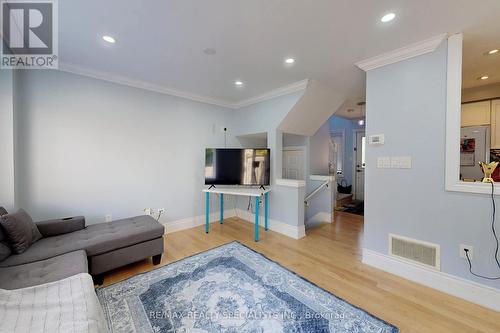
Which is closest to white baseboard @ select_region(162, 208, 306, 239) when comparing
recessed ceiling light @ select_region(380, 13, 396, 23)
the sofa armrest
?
the sofa armrest

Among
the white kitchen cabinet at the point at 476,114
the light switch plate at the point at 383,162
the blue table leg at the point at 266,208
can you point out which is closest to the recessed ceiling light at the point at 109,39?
Answer: the blue table leg at the point at 266,208

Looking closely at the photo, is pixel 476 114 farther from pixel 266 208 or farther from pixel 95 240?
pixel 95 240

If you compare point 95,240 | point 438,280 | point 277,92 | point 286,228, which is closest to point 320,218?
point 286,228

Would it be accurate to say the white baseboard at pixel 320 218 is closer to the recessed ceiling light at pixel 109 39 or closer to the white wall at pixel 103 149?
the white wall at pixel 103 149

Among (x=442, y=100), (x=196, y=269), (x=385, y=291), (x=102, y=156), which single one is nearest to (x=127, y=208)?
(x=102, y=156)

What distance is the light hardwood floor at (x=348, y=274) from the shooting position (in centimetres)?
161

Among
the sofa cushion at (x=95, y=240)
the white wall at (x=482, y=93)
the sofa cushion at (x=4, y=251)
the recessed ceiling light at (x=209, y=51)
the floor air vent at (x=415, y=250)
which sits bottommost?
the floor air vent at (x=415, y=250)

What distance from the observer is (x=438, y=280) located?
1.97 m

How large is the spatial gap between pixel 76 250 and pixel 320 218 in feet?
13.3

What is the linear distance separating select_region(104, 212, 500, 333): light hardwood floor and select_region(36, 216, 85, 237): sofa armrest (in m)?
0.71

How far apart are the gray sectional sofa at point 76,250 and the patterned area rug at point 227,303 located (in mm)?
273

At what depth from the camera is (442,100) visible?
1.94 m

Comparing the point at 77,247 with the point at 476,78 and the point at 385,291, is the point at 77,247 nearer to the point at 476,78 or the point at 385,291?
the point at 385,291

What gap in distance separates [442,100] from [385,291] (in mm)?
1963
